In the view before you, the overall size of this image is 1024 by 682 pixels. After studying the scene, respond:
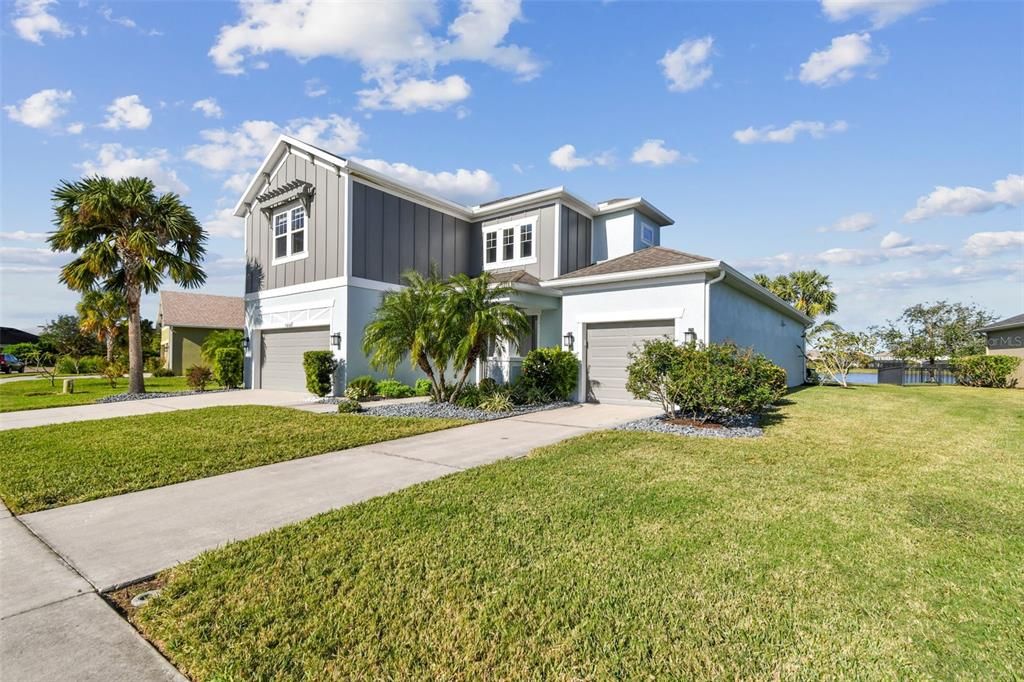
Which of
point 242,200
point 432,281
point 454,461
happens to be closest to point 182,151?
point 242,200

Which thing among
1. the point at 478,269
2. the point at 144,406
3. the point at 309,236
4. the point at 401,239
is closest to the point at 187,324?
the point at 309,236

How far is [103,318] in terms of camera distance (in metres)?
23.4

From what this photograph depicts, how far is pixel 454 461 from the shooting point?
237 inches

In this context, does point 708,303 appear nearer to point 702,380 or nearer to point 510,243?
point 702,380

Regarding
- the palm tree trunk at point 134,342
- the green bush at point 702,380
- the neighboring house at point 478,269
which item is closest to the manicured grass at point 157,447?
the green bush at point 702,380

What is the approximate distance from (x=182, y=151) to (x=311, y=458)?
9.46m

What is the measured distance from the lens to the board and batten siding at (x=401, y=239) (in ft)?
44.2

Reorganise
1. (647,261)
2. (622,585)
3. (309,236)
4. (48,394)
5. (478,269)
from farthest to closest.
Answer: (478,269)
(48,394)
(309,236)
(647,261)
(622,585)

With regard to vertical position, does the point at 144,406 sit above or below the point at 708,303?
below

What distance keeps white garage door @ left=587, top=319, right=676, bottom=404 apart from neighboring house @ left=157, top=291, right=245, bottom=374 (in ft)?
73.0

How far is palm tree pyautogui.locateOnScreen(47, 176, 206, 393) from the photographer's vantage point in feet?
46.9

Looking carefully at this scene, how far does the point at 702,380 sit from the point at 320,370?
998 cm

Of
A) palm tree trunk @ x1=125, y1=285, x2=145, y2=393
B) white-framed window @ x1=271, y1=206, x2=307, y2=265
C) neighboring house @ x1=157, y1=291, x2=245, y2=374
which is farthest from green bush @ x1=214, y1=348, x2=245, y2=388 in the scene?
neighboring house @ x1=157, y1=291, x2=245, y2=374

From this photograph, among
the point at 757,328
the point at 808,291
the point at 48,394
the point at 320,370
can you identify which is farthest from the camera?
the point at 808,291
